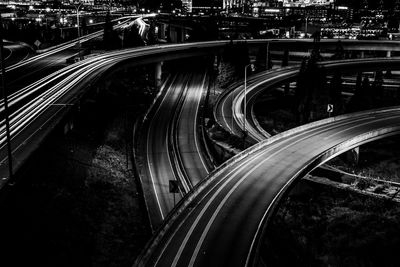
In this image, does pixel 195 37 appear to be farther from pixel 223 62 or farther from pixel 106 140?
pixel 106 140

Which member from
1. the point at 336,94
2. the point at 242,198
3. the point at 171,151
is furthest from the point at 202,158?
the point at 336,94

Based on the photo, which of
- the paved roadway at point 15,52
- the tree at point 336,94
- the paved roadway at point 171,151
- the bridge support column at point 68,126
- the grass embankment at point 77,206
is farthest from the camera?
the tree at point 336,94

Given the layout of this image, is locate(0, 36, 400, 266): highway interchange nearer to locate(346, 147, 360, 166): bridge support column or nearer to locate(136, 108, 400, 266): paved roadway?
locate(136, 108, 400, 266): paved roadway

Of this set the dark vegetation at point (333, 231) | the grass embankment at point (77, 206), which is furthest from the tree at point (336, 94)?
the grass embankment at point (77, 206)

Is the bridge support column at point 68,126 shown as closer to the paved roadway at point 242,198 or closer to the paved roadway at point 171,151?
the paved roadway at point 171,151

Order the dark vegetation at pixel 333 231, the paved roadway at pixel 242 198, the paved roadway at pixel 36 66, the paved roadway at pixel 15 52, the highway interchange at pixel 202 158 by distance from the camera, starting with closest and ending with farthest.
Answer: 1. the paved roadway at pixel 242 198
2. the highway interchange at pixel 202 158
3. the dark vegetation at pixel 333 231
4. the paved roadway at pixel 36 66
5. the paved roadway at pixel 15 52

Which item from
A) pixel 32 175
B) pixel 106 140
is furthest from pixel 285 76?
pixel 32 175
